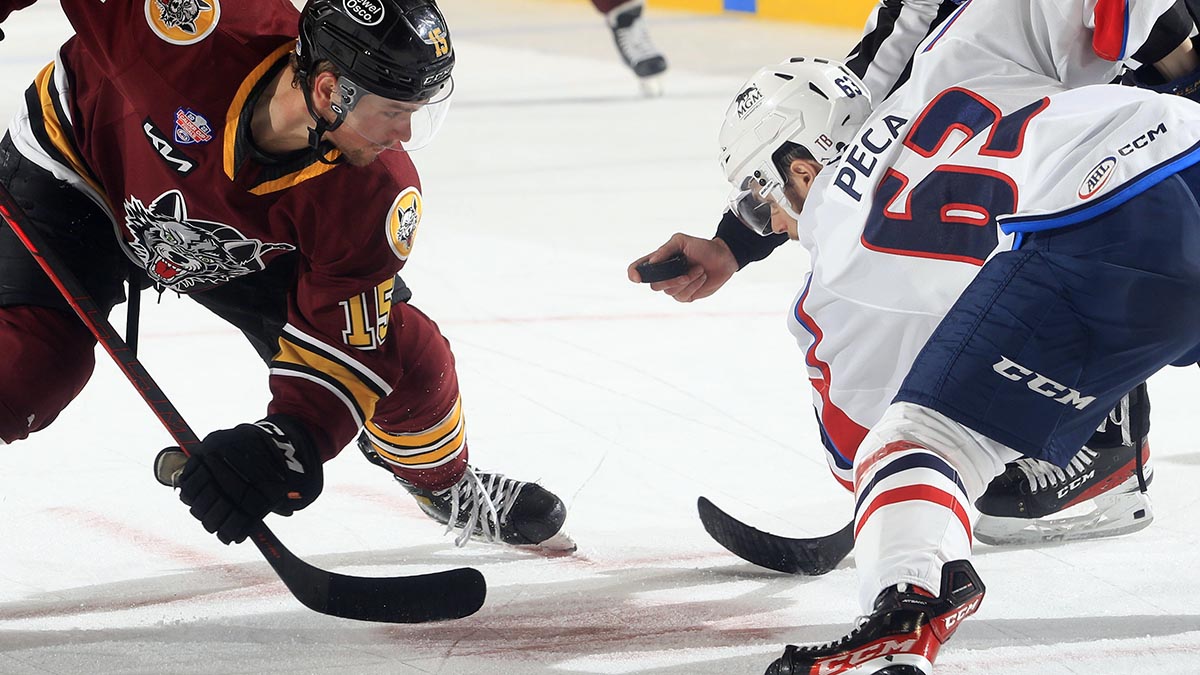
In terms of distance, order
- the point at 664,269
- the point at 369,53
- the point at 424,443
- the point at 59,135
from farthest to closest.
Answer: the point at 664,269
the point at 424,443
the point at 59,135
the point at 369,53

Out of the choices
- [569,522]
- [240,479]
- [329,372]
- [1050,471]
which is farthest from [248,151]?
[1050,471]

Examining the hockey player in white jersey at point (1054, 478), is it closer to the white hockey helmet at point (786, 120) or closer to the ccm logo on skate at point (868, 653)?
the white hockey helmet at point (786, 120)

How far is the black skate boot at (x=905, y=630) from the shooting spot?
1227 mm

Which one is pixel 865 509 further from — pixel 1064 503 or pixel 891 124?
pixel 1064 503

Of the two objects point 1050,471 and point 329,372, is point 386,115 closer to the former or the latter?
point 329,372

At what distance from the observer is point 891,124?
1645 millimetres

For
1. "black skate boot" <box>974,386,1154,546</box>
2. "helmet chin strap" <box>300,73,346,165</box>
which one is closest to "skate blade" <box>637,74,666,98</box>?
"black skate boot" <box>974,386,1154,546</box>

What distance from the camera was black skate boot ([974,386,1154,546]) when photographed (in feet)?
6.75

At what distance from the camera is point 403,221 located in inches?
69.3

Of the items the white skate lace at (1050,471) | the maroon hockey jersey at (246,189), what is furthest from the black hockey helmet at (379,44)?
the white skate lace at (1050,471)

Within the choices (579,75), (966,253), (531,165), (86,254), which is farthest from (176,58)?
(579,75)

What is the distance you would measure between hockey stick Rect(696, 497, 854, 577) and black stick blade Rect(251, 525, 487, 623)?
1.47 ft

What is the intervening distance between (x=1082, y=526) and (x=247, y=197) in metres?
1.23

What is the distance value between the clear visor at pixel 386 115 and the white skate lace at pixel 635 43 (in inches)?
183
